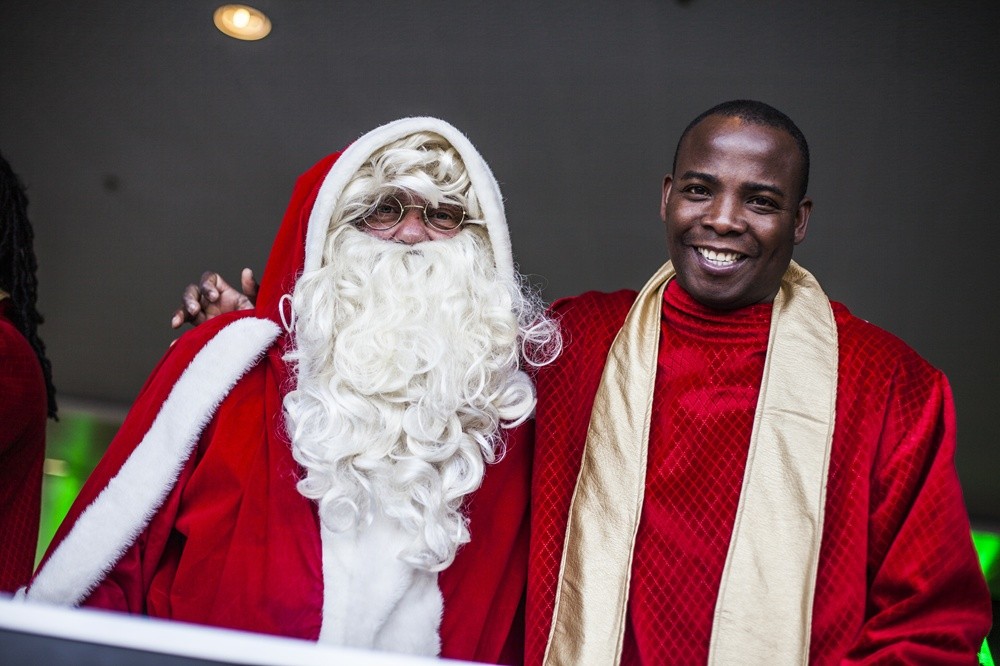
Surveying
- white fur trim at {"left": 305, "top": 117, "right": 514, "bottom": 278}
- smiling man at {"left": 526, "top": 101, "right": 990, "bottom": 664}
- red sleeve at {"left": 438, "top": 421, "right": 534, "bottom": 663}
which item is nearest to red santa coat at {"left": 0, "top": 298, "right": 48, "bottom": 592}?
white fur trim at {"left": 305, "top": 117, "right": 514, "bottom": 278}

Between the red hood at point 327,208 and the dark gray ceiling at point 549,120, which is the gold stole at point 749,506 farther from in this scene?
the dark gray ceiling at point 549,120

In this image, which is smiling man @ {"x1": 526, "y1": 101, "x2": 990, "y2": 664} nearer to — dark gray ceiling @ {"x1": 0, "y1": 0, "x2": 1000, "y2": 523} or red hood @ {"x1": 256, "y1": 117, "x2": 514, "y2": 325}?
red hood @ {"x1": 256, "y1": 117, "x2": 514, "y2": 325}

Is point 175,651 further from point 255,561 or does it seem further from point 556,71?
point 556,71

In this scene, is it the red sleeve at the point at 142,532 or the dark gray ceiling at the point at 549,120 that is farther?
the dark gray ceiling at the point at 549,120

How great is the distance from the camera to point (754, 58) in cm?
368

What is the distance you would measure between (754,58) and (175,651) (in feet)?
10.7

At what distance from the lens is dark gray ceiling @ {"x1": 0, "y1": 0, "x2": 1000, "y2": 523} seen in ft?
11.9

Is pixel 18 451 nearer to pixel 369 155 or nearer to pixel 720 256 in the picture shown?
pixel 369 155

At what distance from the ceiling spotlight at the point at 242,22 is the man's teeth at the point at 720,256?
2.26 meters

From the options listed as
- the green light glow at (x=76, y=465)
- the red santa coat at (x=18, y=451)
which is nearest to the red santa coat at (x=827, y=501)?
the red santa coat at (x=18, y=451)

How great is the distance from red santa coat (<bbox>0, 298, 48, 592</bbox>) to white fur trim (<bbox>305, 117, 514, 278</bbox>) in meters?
0.73

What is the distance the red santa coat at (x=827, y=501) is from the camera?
1.85 metres

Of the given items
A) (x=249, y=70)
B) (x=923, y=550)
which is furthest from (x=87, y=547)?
(x=249, y=70)

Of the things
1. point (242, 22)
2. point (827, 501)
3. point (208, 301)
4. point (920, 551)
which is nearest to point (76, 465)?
point (242, 22)
